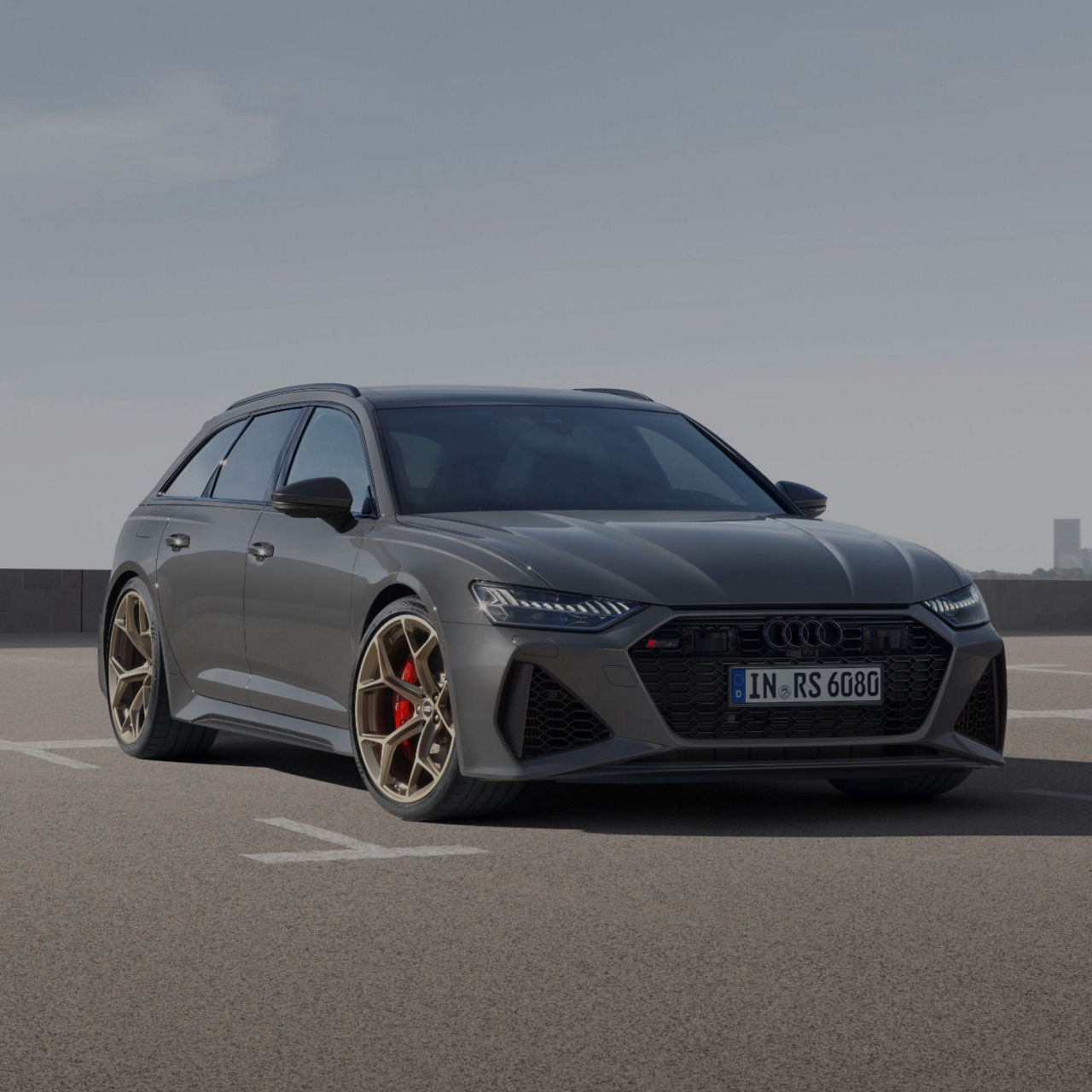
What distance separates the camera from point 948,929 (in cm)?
506

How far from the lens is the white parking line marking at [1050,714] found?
1171cm

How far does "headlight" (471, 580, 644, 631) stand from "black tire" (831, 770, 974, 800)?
1385 millimetres

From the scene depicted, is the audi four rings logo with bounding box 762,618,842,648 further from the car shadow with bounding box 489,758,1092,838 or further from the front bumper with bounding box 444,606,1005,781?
the car shadow with bounding box 489,758,1092,838

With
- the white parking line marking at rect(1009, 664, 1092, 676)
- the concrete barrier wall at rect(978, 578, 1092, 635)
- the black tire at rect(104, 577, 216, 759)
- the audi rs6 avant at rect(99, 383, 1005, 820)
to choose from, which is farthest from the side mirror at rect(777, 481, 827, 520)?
the concrete barrier wall at rect(978, 578, 1092, 635)

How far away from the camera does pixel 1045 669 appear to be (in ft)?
55.5

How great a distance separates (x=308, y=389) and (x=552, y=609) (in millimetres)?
2664

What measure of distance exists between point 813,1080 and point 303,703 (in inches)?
174

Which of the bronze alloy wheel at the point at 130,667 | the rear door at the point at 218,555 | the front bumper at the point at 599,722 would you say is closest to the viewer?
the front bumper at the point at 599,722

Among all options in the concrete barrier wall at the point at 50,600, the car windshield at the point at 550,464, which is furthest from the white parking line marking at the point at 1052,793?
the concrete barrier wall at the point at 50,600

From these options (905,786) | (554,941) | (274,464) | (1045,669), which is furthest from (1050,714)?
(554,941)

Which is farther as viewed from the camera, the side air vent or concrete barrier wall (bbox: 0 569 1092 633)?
concrete barrier wall (bbox: 0 569 1092 633)

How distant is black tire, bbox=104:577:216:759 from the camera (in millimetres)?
9102

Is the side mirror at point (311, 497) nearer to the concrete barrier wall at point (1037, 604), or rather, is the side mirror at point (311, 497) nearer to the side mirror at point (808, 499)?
the side mirror at point (808, 499)

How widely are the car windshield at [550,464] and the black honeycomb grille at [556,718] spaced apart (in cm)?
118
